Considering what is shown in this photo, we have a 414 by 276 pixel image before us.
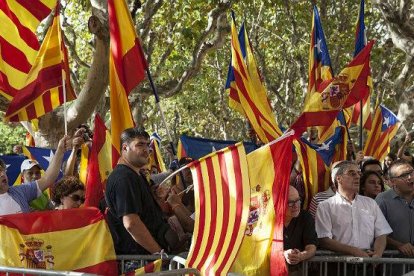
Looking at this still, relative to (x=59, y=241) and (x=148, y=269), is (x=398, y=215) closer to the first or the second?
(x=148, y=269)

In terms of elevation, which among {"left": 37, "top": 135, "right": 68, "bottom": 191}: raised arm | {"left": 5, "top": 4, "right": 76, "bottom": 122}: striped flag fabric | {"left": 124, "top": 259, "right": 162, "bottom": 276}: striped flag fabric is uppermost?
{"left": 5, "top": 4, "right": 76, "bottom": 122}: striped flag fabric

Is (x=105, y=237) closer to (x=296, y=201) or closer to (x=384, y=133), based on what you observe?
(x=296, y=201)

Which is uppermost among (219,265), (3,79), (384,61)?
(384,61)

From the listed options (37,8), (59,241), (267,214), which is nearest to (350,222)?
(267,214)

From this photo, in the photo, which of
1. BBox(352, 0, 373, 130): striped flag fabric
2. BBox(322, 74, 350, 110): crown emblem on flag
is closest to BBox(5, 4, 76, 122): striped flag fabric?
BBox(322, 74, 350, 110): crown emblem on flag

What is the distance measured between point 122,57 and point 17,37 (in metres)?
1.55

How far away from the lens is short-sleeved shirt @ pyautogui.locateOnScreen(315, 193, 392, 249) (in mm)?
6668

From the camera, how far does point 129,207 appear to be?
5852mm

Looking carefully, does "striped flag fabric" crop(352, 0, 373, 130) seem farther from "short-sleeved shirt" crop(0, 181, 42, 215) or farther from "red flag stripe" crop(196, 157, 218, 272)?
"red flag stripe" crop(196, 157, 218, 272)

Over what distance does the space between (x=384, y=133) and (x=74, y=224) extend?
816cm

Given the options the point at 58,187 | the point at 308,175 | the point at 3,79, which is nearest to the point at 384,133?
the point at 308,175

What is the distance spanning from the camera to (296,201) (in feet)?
20.7

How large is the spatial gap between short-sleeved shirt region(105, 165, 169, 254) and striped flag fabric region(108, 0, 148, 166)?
129 cm

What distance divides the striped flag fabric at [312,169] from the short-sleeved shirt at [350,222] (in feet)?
4.36
